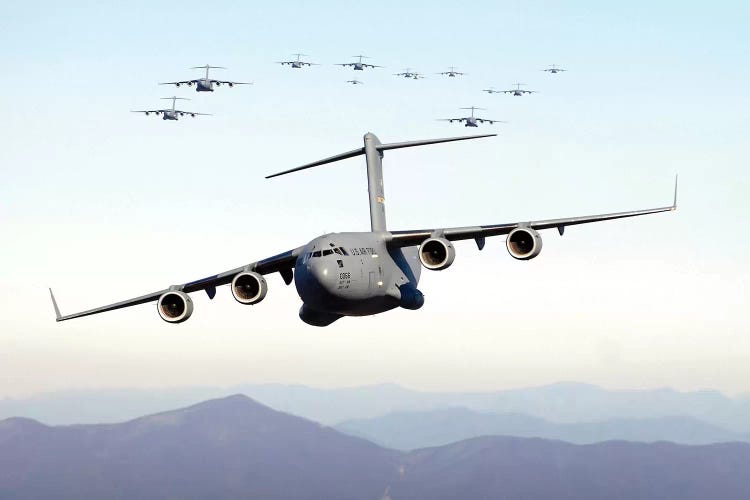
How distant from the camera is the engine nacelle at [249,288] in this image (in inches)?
1706

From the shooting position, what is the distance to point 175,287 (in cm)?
4478

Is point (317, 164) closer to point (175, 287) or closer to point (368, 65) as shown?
point (175, 287)

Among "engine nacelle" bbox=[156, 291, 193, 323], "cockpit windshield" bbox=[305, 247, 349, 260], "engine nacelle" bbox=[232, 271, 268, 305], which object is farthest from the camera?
"engine nacelle" bbox=[156, 291, 193, 323]

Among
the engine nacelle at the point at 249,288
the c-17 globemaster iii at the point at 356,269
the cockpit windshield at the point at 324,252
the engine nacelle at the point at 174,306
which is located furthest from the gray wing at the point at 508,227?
the engine nacelle at the point at 174,306

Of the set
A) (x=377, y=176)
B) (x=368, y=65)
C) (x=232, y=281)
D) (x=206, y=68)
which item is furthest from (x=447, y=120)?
(x=232, y=281)

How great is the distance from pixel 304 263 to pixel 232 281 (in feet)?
15.2

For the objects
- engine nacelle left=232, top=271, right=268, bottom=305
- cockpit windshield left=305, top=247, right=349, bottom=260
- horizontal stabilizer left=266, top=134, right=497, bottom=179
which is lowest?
engine nacelle left=232, top=271, right=268, bottom=305

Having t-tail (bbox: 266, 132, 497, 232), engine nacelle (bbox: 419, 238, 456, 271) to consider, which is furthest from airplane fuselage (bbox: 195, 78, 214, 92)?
engine nacelle (bbox: 419, 238, 456, 271)

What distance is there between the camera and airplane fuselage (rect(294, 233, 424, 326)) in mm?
40500

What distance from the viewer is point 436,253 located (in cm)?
4212

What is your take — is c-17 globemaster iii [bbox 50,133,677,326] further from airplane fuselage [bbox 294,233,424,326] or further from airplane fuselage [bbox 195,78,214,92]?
airplane fuselage [bbox 195,78,214,92]

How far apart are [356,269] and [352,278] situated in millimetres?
438

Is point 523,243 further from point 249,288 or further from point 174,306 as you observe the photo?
point 174,306

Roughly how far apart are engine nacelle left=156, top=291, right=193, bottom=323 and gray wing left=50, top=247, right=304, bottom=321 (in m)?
0.33
